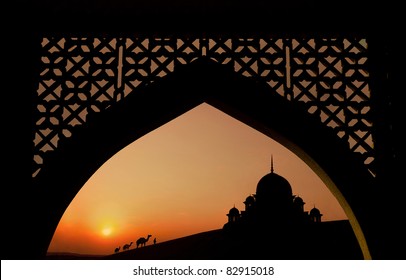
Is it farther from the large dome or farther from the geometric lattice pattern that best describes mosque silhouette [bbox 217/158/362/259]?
the geometric lattice pattern

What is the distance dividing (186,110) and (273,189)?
15.8m

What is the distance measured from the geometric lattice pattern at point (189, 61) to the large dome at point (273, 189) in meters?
15.7

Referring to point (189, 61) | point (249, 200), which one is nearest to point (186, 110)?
point (189, 61)

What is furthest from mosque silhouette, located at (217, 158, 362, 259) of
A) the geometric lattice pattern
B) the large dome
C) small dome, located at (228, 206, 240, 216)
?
the geometric lattice pattern

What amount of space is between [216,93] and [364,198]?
4.25 ft

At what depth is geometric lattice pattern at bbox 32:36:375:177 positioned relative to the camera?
13.3 ft

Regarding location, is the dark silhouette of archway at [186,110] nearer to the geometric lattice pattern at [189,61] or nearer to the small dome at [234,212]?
the geometric lattice pattern at [189,61]

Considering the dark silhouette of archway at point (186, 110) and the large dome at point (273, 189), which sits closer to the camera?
the dark silhouette of archway at point (186, 110)

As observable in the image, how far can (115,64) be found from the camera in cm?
Answer: 424

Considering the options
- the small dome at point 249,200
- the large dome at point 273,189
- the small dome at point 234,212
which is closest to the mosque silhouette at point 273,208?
the large dome at point 273,189

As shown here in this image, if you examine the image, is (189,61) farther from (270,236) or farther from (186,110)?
(270,236)

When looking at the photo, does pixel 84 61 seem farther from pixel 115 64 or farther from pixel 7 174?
pixel 7 174

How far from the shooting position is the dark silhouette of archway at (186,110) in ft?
12.6

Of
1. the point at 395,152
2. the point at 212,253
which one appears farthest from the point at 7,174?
the point at 212,253
